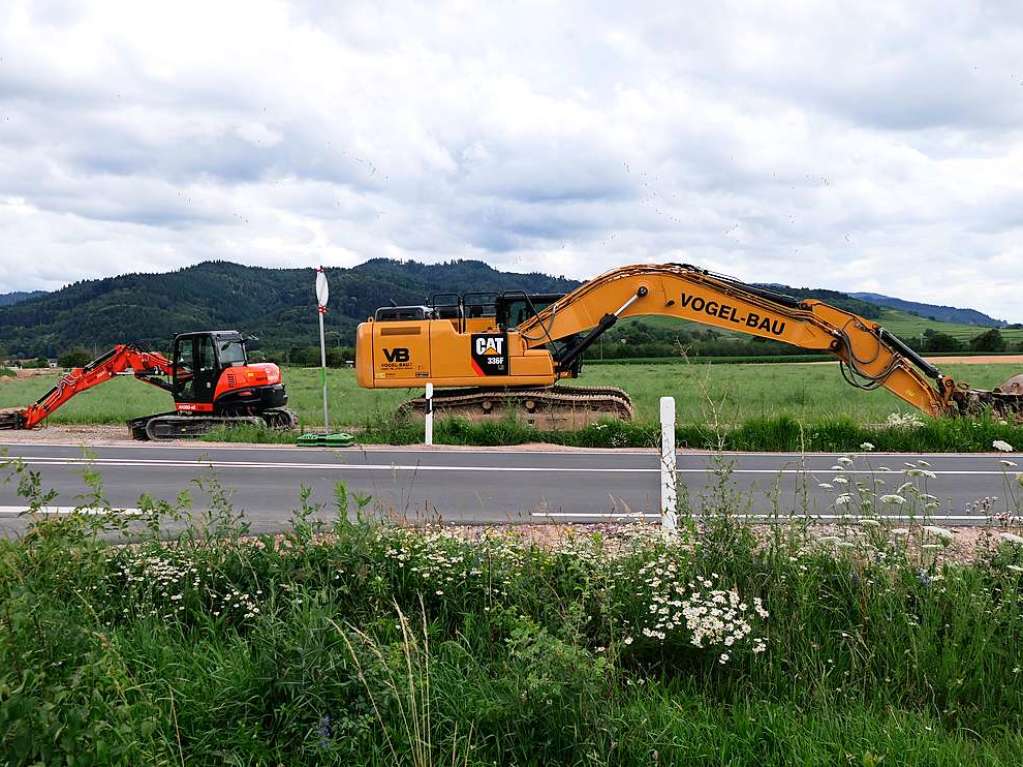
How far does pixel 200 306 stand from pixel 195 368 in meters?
166

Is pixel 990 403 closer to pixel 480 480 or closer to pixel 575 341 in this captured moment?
pixel 575 341

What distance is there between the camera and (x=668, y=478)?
5.71m

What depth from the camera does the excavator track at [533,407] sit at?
15156mm

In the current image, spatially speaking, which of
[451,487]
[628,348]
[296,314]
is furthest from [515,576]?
[296,314]

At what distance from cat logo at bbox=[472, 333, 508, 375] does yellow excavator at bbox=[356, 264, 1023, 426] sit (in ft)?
0.07

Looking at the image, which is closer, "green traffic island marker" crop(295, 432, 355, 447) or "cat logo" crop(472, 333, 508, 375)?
"green traffic island marker" crop(295, 432, 355, 447)

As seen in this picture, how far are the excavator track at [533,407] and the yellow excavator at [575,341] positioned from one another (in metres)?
0.02

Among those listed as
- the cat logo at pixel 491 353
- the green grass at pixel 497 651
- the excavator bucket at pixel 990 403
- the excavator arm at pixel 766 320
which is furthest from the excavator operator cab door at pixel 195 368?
the excavator bucket at pixel 990 403

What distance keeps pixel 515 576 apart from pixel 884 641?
83.2 inches

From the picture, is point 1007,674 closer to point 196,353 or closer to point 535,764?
point 535,764

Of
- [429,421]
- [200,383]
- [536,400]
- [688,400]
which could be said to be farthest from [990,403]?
[200,383]

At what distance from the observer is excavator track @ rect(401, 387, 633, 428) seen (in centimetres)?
1516

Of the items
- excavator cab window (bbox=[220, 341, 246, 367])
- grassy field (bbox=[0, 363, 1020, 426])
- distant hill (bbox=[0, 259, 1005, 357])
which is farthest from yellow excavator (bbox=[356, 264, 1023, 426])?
distant hill (bbox=[0, 259, 1005, 357])

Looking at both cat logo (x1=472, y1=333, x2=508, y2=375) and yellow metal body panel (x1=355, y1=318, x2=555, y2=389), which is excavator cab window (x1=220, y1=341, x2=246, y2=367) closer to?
yellow metal body panel (x1=355, y1=318, x2=555, y2=389)
